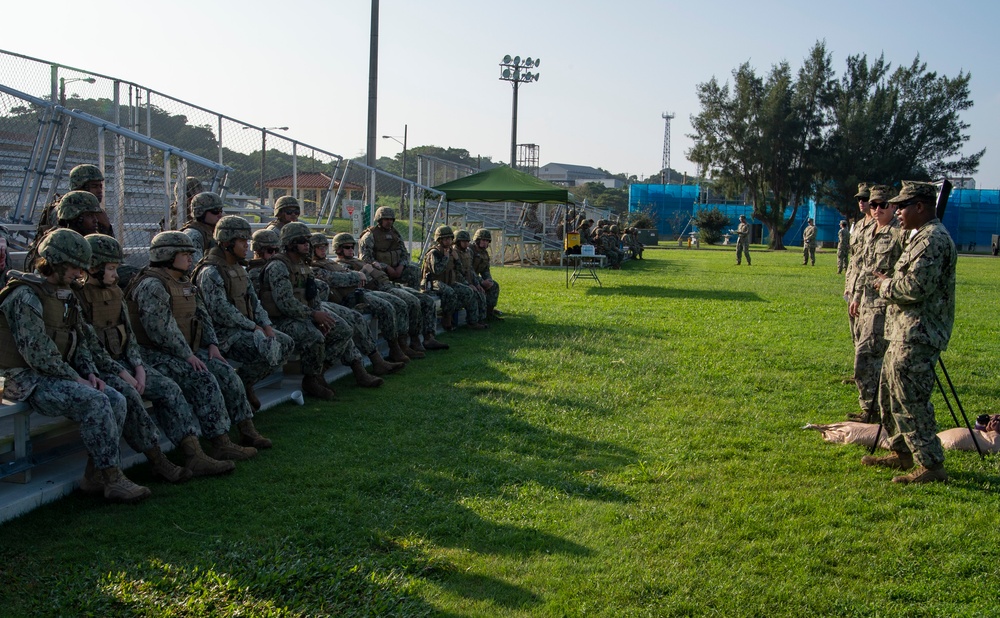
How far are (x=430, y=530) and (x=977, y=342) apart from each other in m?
11.3

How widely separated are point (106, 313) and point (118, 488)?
1.22 meters

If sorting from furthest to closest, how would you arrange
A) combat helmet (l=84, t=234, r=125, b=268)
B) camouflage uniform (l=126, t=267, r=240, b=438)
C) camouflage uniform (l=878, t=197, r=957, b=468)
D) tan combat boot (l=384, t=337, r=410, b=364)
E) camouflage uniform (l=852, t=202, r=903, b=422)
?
tan combat boot (l=384, t=337, r=410, b=364)
camouflage uniform (l=852, t=202, r=903, b=422)
camouflage uniform (l=126, t=267, r=240, b=438)
camouflage uniform (l=878, t=197, r=957, b=468)
combat helmet (l=84, t=234, r=125, b=268)

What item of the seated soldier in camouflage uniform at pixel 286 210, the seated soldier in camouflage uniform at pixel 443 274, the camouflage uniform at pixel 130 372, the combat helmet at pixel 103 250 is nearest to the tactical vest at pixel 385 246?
the seated soldier in camouflage uniform at pixel 443 274

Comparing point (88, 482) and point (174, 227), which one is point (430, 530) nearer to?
point (88, 482)

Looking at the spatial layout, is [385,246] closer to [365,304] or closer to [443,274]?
[443,274]

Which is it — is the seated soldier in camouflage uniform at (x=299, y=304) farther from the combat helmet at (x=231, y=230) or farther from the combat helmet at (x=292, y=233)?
the combat helmet at (x=231, y=230)

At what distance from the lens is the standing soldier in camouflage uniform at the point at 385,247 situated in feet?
39.1

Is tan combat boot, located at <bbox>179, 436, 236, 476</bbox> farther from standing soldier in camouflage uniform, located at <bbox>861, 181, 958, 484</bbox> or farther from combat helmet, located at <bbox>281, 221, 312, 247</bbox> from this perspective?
standing soldier in camouflage uniform, located at <bbox>861, 181, 958, 484</bbox>

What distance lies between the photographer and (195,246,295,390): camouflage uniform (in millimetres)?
7207

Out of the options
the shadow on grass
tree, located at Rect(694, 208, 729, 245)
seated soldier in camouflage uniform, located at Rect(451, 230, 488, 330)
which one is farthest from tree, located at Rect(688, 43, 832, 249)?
seated soldier in camouflage uniform, located at Rect(451, 230, 488, 330)

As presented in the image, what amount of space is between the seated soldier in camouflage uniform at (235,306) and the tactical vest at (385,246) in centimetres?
448

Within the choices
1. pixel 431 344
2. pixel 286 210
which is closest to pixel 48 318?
pixel 286 210

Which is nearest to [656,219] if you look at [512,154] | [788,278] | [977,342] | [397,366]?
[512,154]

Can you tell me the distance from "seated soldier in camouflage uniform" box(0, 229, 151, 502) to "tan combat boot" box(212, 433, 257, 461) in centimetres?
88
